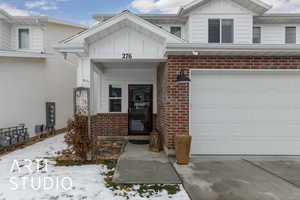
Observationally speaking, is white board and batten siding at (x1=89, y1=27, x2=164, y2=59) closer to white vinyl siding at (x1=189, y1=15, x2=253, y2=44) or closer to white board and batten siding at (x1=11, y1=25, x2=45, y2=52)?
white vinyl siding at (x1=189, y1=15, x2=253, y2=44)

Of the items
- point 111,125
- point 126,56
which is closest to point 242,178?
point 126,56

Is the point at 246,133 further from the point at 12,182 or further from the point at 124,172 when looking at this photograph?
the point at 12,182

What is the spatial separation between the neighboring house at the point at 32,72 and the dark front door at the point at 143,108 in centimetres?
441

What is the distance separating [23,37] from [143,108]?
8.25 metres

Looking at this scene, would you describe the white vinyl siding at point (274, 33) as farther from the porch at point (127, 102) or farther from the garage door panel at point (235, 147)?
the garage door panel at point (235, 147)

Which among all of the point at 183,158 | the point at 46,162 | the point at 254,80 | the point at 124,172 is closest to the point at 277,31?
the point at 254,80

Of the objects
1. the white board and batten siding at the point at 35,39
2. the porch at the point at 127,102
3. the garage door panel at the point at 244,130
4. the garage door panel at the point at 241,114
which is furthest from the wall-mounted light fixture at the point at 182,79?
the white board and batten siding at the point at 35,39

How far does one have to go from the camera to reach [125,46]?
5672 mm

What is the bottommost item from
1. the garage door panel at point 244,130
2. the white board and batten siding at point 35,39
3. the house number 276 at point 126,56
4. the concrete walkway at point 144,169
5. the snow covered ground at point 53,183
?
the snow covered ground at point 53,183

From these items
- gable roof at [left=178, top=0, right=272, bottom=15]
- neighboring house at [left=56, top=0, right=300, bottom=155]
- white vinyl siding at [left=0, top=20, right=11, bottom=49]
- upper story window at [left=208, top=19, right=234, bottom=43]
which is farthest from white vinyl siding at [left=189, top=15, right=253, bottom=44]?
white vinyl siding at [left=0, top=20, right=11, bottom=49]

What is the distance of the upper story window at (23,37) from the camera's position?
34.4ft

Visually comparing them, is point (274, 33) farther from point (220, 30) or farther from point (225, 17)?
point (220, 30)

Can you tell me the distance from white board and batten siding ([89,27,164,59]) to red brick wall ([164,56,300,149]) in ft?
2.38

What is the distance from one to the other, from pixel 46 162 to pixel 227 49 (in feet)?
19.2
